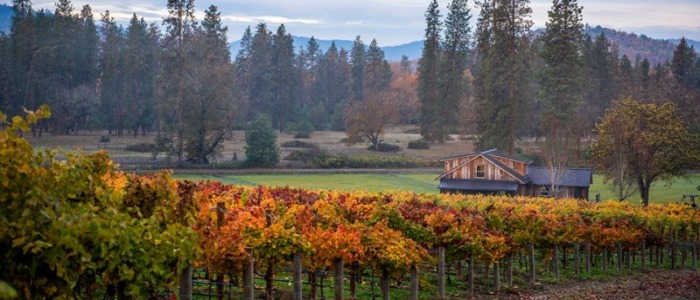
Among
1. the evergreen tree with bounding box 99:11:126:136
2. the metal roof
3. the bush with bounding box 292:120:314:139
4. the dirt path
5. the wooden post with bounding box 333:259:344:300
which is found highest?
the evergreen tree with bounding box 99:11:126:136

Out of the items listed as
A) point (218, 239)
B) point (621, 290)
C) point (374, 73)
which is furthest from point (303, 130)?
point (218, 239)

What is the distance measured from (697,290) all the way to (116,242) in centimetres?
1972

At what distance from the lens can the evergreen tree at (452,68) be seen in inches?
3957

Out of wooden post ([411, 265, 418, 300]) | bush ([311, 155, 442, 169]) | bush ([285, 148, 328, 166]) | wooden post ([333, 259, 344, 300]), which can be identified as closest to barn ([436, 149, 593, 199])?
bush ([311, 155, 442, 169])

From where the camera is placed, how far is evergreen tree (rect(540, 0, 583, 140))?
249ft

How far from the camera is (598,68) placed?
11000cm

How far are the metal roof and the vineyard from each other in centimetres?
2185

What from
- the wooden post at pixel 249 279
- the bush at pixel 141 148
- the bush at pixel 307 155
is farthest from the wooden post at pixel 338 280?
the bush at pixel 141 148

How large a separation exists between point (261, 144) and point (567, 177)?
29.2 m

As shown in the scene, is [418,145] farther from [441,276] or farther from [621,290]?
[441,276]

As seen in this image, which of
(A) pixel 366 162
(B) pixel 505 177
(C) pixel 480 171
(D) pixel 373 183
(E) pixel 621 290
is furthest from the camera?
(A) pixel 366 162

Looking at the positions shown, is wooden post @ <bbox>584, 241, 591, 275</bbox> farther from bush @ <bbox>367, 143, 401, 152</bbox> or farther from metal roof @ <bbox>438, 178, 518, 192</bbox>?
bush @ <bbox>367, 143, 401, 152</bbox>

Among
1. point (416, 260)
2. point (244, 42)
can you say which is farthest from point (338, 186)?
point (244, 42)

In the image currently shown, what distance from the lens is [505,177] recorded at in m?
59.1
